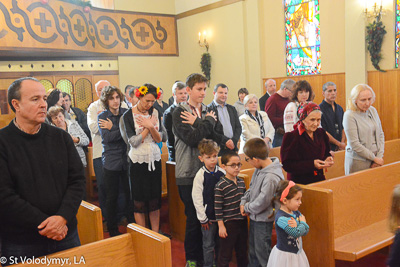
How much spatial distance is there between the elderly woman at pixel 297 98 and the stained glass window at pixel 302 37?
4798 mm

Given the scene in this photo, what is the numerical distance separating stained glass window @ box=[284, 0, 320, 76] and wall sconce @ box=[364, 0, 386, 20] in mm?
1562

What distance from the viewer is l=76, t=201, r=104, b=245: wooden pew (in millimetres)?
2713

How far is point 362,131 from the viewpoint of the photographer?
3.91 m

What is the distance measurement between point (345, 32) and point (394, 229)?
694cm

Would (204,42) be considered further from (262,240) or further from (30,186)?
(30,186)

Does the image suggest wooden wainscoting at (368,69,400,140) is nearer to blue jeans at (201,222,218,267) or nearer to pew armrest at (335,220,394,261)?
pew armrest at (335,220,394,261)

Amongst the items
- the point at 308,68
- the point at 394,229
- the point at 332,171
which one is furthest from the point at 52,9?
the point at 394,229

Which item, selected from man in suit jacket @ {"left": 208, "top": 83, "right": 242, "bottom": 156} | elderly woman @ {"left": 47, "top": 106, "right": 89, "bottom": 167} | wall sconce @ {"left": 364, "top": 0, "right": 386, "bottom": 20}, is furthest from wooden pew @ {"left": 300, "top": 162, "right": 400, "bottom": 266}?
wall sconce @ {"left": 364, "top": 0, "right": 386, "bottom": 20}

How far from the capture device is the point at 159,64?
1174 cm

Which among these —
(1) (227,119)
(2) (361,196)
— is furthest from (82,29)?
(2) (361,196)

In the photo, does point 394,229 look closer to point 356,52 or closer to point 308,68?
point 356,52

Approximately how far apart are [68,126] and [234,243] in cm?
275

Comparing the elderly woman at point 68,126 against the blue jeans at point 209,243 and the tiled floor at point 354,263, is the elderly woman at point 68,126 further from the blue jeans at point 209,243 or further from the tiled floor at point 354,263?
the blue jeans at point 209,243

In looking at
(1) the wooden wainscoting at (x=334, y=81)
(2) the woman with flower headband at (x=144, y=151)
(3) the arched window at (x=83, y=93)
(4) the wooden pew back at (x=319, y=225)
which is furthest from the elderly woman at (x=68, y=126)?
(1) the wooden wainscoting at (x=334, y=81)
